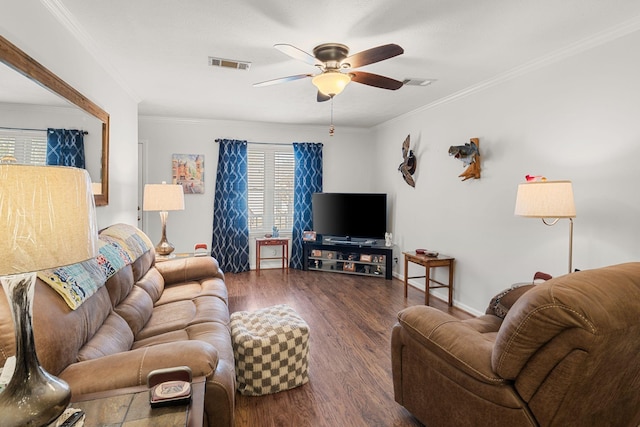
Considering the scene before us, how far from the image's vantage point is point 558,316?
1.21 metres

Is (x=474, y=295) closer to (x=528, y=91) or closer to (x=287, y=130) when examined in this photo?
(x=528, y=91)

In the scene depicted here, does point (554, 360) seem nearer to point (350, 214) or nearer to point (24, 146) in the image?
point (24, 146)

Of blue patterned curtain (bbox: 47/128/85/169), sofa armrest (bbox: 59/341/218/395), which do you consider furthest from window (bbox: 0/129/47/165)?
sofa armrest (bbox: 59/341/218/395)

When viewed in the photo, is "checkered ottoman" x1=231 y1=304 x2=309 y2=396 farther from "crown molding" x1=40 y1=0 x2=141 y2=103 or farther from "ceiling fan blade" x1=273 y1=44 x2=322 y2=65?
"crown molding" x1=40 y1=0 x2=141 y2=103

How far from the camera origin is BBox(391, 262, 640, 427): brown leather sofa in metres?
1.20

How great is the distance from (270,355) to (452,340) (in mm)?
1208

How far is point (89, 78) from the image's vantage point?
9.26 feet

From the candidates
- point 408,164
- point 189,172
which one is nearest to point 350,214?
point 408,164

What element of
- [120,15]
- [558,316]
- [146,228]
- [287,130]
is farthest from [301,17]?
[146,228]

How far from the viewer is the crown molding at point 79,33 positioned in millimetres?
2190

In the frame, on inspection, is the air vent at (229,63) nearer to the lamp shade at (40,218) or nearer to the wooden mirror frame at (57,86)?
the wooden mirror frame at (57,86)

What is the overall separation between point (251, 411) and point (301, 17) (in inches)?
101

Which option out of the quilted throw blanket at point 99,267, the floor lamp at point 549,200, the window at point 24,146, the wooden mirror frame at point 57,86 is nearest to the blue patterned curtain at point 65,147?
the window at point 24,146

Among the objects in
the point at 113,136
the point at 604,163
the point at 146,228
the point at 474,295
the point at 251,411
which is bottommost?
the point at 251,411
